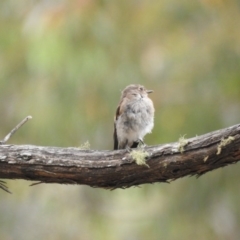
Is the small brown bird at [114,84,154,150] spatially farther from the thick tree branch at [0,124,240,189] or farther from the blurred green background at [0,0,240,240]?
the blurred green background at [0,0,240,240]

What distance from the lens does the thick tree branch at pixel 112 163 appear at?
16.1ft

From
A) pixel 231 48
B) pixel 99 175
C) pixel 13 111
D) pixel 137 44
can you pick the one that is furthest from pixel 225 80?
pixel 99 175

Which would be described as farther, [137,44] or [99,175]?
[137,44]

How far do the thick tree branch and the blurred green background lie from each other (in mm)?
4997

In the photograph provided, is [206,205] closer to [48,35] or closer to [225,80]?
[225,80]

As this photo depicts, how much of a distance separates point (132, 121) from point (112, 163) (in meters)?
1.49

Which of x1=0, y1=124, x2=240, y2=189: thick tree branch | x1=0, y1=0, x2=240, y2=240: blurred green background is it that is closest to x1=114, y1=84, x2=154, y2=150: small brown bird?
x1=0, y1=124, x2=240, y2=189: thick tree branch

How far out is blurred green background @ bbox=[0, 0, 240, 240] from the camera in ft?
34.3

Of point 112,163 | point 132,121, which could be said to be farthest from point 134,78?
point 112,163

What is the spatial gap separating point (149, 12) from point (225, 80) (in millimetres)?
1585

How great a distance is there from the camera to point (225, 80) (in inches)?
414

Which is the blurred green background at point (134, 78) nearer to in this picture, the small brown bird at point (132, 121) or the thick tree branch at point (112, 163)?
the small brown bird at point (132, 121)

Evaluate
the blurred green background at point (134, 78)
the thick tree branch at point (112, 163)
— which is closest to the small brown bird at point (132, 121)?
the thick tree branch at point (112, 163)

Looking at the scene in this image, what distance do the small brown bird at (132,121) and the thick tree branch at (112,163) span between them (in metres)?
1.37
